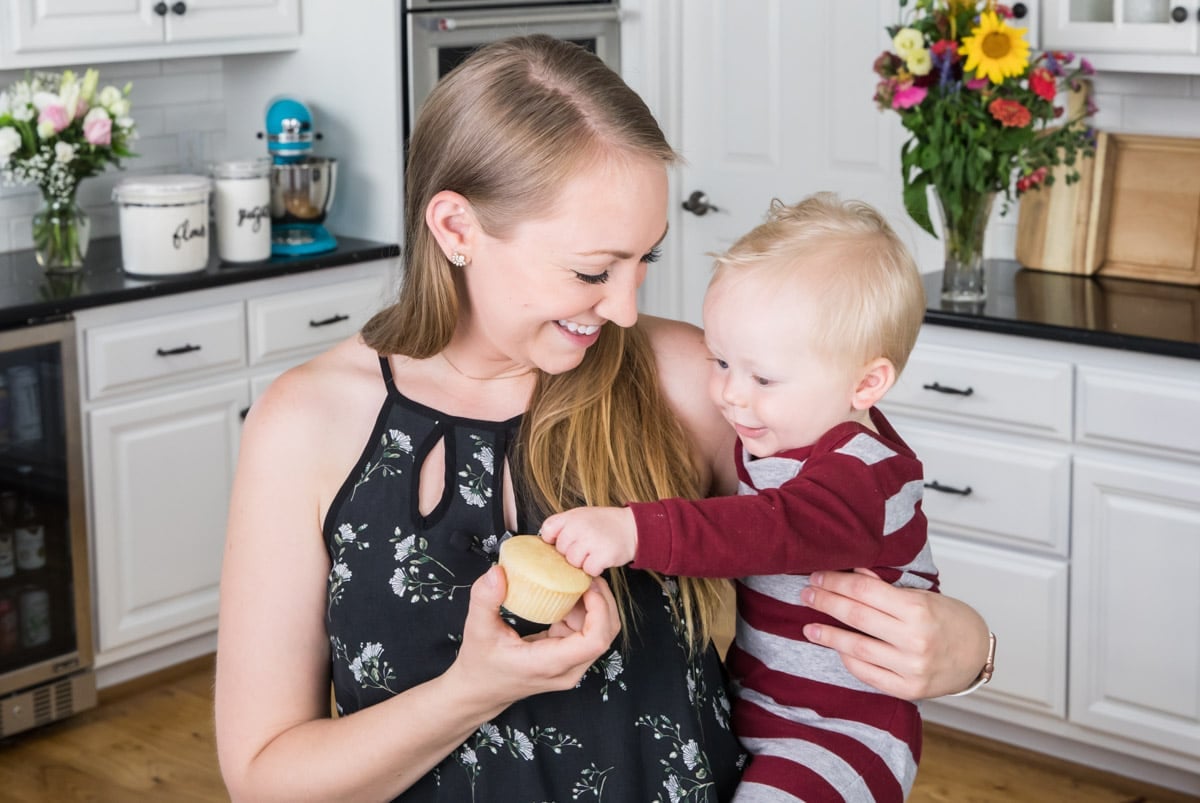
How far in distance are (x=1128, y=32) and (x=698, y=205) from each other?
1.49 m

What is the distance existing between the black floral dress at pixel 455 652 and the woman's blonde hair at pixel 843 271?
0.34 m

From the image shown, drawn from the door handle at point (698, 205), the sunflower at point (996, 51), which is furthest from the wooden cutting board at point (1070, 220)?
the door handle at point (698, 205)

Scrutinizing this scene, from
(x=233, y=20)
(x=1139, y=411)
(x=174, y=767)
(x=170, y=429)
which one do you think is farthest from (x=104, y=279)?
(x=1139, y=411)

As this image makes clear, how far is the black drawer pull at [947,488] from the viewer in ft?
11.3

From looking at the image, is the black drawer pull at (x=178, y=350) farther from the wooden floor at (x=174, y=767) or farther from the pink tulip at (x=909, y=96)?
the pink tulip at (x=909, y=96)

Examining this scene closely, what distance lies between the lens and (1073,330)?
321cm

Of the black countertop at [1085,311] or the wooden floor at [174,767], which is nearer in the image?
the black countertop at [1085,311]

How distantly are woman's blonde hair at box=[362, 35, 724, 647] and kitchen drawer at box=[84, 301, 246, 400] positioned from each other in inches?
83.0

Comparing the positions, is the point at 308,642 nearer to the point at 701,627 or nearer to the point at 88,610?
the point at 701,627

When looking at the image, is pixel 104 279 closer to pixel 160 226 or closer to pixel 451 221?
pixel 160 226

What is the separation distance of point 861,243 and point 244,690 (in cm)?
78

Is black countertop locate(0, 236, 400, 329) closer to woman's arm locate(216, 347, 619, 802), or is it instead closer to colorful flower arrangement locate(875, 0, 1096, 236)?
colorful flower arrangement locate(875, 0, 1096, 236)

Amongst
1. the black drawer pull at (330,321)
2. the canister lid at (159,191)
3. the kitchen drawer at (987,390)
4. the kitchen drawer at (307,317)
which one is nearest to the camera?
the kitchen drawer at (987,390)

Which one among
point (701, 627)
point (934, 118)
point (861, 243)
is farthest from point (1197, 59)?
point (701, 627)
